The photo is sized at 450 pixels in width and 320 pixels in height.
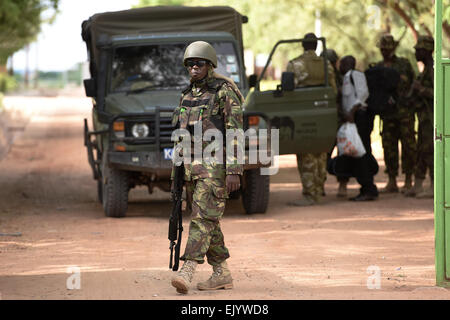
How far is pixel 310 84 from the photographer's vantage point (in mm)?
12688

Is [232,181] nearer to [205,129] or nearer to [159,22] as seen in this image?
[205,129]

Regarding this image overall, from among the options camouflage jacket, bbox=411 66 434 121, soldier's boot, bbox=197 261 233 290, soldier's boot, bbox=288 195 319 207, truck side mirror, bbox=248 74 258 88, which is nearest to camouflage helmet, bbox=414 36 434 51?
camouflage jacket, bbox=411 66 434 121

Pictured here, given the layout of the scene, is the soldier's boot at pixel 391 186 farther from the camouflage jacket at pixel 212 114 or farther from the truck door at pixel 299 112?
the camouflage jacket at pixel 212 114

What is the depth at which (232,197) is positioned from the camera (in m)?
13.6

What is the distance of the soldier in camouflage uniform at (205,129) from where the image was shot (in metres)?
7.09

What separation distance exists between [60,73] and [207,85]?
8976cm

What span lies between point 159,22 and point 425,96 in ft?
12.4

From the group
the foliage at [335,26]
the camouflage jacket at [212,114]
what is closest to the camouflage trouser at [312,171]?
the camouflage jacket at [212,114]

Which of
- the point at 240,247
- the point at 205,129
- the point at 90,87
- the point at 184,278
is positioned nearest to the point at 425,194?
the point at 240,247

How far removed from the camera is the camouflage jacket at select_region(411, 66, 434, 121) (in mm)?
13172

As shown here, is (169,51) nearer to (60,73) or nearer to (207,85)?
(207,85)

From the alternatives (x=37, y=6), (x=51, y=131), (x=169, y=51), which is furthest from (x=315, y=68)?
(x=51, y=131)
